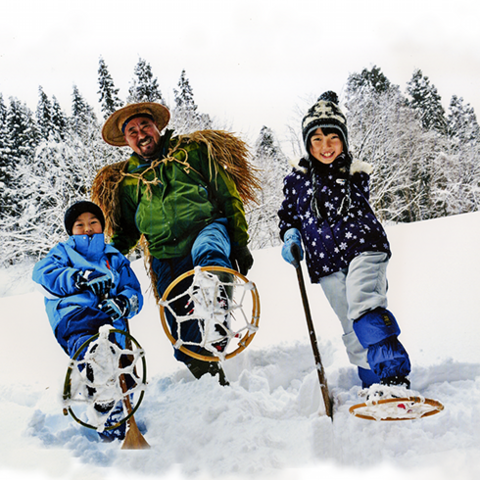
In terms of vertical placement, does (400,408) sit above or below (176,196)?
below

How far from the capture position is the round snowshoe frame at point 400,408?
7.31ft

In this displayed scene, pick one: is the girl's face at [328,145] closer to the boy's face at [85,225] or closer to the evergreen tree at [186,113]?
the evergreen tree at [186,113]

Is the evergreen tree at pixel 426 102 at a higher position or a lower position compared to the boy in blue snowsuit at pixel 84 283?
higher

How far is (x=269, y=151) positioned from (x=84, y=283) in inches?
54.8

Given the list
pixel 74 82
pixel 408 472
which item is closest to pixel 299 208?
pixel 408 472

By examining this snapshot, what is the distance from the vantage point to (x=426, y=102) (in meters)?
3.04

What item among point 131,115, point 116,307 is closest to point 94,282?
point 116,307

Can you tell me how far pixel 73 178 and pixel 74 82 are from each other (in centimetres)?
66

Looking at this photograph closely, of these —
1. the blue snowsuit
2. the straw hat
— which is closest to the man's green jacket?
the straw hat

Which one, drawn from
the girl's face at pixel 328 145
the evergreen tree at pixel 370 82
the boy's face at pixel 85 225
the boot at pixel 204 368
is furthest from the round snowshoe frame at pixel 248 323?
the evergreen tree at pixel 370 82

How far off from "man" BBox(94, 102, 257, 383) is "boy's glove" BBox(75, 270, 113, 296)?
0.30 metres

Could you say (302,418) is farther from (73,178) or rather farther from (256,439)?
(73,178)

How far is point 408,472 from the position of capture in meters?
2.32

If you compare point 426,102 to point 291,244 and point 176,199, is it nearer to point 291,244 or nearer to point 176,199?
point 291,244
